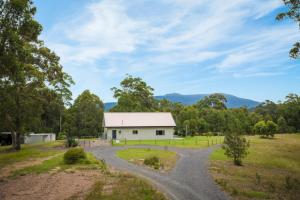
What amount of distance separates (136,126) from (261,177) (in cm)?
3569

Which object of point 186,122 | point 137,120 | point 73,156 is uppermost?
point 137,120

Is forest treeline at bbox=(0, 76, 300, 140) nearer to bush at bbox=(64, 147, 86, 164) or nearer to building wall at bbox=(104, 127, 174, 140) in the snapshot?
building wall at bbox=(104, 127, 174, 140)

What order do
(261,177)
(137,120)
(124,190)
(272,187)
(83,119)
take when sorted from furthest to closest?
(83,119) → (137,120) → (261,177) → (272,187) → (124,190)

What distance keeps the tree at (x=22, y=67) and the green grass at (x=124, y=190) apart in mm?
12133

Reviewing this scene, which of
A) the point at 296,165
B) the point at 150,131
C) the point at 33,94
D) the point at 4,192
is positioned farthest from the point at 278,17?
the point at 150,131

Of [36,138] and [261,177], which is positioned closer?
[261,177]

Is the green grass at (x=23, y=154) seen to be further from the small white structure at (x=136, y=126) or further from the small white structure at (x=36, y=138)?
the small white structure at (x=36, y=138)

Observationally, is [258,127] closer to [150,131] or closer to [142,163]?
[150,131]

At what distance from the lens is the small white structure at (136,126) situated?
55438mm

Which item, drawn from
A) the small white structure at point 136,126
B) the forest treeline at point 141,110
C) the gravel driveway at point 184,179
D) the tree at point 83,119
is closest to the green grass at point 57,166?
the gravel driveway at point 184,179

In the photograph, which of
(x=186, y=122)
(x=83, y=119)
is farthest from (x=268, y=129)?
(x=83, y=119)

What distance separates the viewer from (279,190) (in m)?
17.7

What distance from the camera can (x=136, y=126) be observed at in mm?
56094

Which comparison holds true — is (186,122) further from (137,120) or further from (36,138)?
(36,138)
